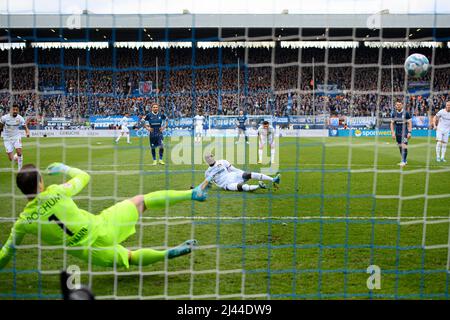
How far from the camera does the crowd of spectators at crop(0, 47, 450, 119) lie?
62.7 feet

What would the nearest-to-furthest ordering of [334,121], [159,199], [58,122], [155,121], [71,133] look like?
1. [159,199]
2. [155,121]
3. [58,122]
4. [71,133]
5. [334,121]

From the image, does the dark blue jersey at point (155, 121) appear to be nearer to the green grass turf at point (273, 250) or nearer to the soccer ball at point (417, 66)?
the green grass turf at point (273, 250)

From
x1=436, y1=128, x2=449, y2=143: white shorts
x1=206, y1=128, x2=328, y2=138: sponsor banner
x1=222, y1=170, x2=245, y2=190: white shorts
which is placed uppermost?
x1=436, y1=128, x2=449, y2=143: white shorts

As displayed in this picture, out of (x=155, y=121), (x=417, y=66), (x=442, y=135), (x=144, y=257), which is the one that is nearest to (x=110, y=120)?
(x=155, y=121)

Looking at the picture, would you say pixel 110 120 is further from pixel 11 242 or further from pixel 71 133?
pixel 11 242

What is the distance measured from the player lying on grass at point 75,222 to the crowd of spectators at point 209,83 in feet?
38.8

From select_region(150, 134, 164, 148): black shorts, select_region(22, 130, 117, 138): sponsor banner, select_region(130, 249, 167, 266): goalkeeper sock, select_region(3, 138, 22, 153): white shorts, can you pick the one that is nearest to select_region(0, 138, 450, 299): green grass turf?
select_region(130, 249, 167, 266): goalkeeper sock

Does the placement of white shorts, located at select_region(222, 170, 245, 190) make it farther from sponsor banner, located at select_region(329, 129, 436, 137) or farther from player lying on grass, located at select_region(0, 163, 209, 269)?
sponsor banner, located at select_region(329, 129, 436, 137)

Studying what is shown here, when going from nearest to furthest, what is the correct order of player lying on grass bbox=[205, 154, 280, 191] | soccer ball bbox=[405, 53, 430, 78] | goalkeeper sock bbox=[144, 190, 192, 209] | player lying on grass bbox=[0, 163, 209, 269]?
player lying on grass bbox=[0, 163, 209, 269]
goalkeeper sock bbox=[144, 190, 192, 209]
soccer ball bbox=[405, 53, 430, 78]
player lying on grass bbox=[205, 154, 280, 191]

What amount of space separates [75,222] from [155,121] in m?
10.9

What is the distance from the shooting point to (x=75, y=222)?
464 centimetres

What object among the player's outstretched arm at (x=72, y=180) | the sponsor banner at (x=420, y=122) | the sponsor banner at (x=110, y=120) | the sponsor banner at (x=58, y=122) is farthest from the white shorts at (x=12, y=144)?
the sponsor banner at (x=420, y=122)

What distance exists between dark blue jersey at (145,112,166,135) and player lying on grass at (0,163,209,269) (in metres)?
10.4
